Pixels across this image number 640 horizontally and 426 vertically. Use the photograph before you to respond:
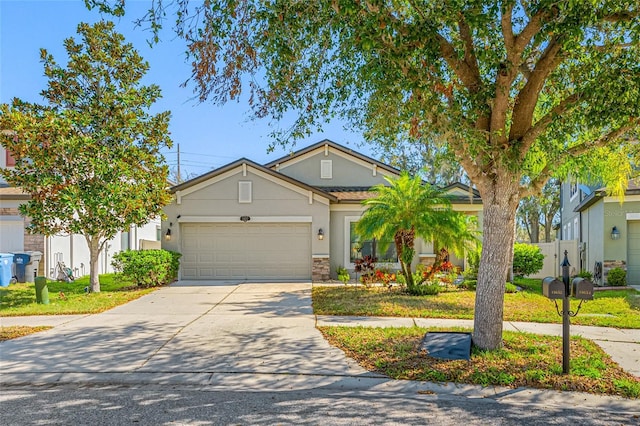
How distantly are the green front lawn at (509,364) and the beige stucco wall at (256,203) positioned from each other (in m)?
8.72

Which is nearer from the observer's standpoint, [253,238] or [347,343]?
[347,343]

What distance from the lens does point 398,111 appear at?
24.1 ft

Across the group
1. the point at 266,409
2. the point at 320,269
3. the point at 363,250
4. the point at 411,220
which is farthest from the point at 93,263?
the point at 266,409

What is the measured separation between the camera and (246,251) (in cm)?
1590

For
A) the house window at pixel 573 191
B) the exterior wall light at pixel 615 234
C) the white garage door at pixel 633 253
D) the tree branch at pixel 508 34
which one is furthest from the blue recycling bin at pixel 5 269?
the house window at pixel 573 191

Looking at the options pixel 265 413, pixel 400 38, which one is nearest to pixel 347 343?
pixel 265 413

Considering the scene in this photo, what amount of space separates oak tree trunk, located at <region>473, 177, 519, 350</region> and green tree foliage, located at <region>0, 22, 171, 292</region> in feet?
30.4

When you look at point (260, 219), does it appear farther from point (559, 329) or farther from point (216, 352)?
point (559, 329)

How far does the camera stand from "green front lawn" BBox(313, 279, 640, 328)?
30.0 ft

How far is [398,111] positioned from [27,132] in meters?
8.99

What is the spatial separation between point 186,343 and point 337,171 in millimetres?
12123

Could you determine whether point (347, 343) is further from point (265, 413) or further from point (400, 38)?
point (400, 38)

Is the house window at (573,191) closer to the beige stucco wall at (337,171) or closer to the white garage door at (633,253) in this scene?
the white garage door at (633,253)

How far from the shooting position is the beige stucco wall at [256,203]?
1576cm
